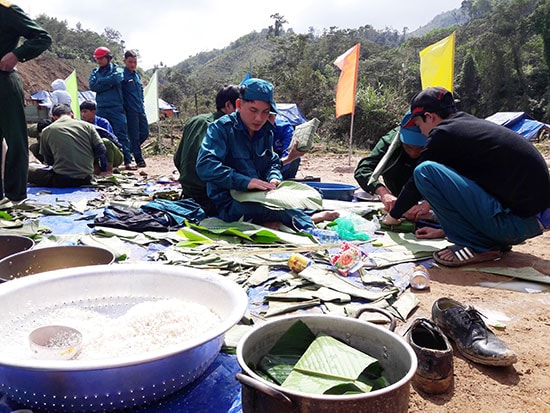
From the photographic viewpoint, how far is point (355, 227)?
127 inches

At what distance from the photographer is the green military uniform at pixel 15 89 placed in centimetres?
325

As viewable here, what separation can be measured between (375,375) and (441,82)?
5.65 m

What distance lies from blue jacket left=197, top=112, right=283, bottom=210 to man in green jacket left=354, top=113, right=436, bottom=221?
0.82m

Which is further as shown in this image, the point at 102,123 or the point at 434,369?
the point at 102,123

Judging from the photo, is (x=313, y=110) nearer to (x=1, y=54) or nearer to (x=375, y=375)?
(x=1, y=54)

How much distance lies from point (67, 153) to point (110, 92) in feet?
7.72

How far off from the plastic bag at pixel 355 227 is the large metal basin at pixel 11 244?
6.45ft

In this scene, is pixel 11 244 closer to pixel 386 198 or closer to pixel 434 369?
pixel 434 369

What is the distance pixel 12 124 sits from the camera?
11.1 ft

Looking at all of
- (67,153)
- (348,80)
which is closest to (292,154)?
(67,153)

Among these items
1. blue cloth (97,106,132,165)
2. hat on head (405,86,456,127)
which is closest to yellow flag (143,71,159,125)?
blue cloth (97,106,132,165)

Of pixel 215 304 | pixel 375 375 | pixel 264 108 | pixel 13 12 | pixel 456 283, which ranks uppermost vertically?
pixel 13 12

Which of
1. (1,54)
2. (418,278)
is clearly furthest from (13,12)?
(418,278)

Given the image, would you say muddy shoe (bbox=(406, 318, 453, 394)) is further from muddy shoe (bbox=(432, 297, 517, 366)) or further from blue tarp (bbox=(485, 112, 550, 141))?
blue tarp (bbox=(485, 112, 550, 141))
